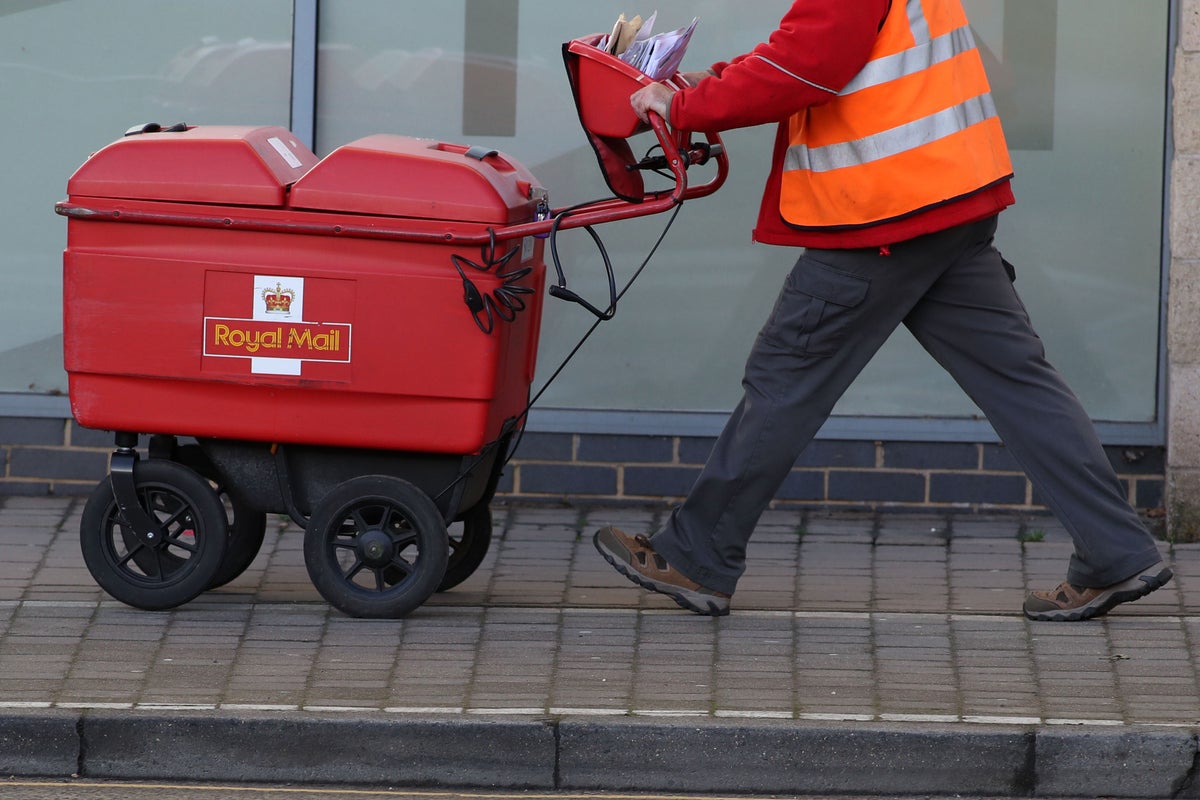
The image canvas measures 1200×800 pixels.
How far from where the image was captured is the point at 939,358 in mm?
5133

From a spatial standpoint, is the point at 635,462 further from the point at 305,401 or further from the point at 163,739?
the point at 163,739

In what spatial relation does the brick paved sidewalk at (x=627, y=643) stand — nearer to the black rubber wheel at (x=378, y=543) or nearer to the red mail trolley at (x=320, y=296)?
the black rubber wheel at (x=378, y=543)

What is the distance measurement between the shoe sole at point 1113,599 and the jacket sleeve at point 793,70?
5.05 feet

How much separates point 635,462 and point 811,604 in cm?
131

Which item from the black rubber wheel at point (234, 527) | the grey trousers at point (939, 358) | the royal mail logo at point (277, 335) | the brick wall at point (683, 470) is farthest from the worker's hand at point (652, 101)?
the brick wall at point (683, 470)

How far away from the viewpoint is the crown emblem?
480 centimetres

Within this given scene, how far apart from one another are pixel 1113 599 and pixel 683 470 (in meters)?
1.83

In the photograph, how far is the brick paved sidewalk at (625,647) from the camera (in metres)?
4.38

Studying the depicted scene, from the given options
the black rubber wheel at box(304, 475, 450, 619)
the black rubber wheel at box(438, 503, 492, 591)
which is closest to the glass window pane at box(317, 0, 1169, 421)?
the black rubber wheel at box(438, 503, 492, 591)

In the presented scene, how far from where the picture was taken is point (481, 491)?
5.27 m

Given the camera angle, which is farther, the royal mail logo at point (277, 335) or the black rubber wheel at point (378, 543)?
the black rubber wheel at point (378, 543)

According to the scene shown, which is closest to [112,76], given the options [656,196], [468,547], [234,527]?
[234,527]

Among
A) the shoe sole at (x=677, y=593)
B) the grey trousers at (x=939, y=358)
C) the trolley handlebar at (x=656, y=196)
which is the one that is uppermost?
the trolley handlebar at (x=656, y=196)

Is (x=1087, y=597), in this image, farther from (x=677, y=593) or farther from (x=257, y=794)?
(x=257, y=794)
